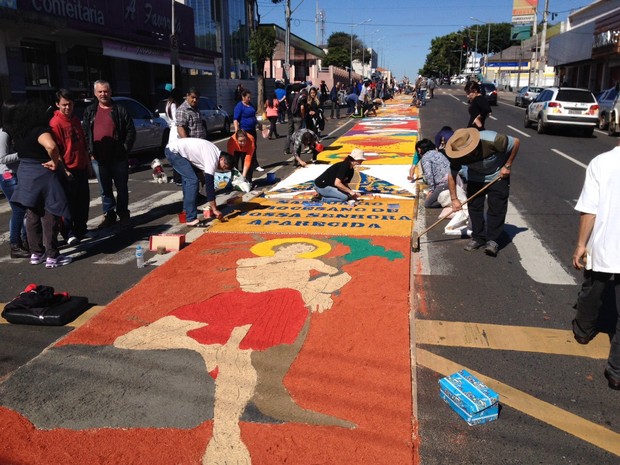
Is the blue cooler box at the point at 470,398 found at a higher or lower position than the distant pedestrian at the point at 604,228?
lower

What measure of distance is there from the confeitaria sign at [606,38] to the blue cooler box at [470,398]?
43.5m

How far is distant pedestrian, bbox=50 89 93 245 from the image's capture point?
22.6ft

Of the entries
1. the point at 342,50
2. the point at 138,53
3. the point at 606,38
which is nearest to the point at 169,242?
A: the point at 138,53

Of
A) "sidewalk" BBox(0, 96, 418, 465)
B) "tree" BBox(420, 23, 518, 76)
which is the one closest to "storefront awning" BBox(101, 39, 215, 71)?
"sidewalk" BBox(0, 96, 418, 465)

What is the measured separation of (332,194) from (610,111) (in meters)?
16.6

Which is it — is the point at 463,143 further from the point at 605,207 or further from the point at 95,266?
the point at 95,266

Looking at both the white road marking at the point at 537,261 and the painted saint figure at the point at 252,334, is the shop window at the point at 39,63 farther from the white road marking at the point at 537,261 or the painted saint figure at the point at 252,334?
the white road marking at the point at 537,261

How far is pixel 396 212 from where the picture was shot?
855 cm

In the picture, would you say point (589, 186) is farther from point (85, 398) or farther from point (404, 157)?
point (404, 157)

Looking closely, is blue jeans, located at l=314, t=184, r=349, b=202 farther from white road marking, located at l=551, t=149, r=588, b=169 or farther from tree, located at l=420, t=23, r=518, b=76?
tree, located at l=420, t=23, r=518, b=76

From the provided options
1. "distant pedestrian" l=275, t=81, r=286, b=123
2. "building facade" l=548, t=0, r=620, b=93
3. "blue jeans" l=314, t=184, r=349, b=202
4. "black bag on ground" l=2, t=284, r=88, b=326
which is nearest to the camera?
"black bag on ground" l=2, t=284, r=88, b=326

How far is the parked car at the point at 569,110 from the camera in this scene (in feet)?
65.1

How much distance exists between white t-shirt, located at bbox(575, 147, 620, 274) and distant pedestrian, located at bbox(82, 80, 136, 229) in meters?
6.11

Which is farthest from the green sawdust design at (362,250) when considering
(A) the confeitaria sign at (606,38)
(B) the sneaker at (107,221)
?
(A) the confeitaria sign at (606,38)
